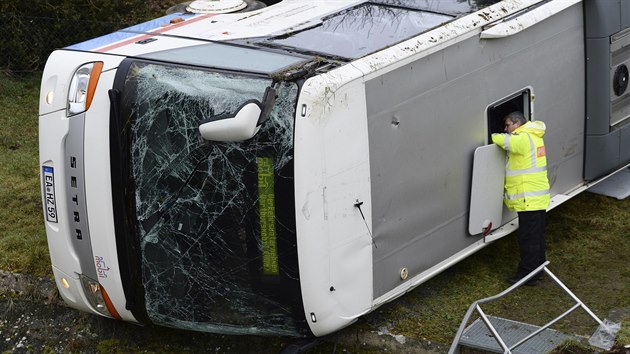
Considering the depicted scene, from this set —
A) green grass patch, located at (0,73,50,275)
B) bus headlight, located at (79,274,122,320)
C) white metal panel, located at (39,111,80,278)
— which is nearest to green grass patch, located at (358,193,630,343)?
bus headlight, located at (79,274,122,320)

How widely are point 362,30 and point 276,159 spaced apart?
4.47 feet

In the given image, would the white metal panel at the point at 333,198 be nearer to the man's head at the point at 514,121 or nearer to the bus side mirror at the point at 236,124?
the bus side mirror at the point at 236,124

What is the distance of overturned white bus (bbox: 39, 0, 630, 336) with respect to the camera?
6.14 m

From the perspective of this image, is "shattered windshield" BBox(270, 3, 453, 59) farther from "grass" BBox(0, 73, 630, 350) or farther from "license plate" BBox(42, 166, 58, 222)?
"grass" BBox(0, 73, 630, 350)

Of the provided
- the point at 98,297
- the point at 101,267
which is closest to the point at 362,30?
the point at 101,267

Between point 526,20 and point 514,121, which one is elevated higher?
point 526,20

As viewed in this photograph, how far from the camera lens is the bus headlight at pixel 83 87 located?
6574 mm

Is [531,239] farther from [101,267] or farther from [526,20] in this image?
[101,267]

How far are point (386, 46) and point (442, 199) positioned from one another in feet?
3.63

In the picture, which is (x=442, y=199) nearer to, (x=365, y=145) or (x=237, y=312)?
(x=365, y=145)

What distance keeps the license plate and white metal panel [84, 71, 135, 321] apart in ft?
1.13

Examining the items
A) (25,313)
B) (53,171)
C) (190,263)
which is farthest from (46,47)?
(190,263)

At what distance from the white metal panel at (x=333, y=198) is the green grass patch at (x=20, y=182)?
295 cm

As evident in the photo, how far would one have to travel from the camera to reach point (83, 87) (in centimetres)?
665
